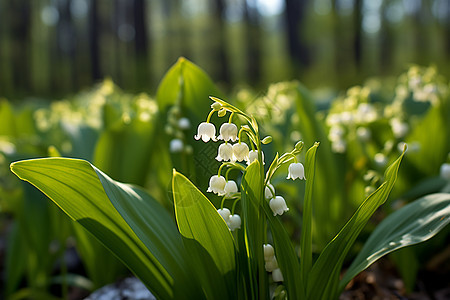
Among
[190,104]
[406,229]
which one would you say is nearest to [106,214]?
[190,104]

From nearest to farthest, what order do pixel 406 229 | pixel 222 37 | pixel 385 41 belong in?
pixel 406 229 < pixel 222 37 < pixel 385 41

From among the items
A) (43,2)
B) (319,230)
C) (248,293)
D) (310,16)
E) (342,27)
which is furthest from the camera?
(43,2)

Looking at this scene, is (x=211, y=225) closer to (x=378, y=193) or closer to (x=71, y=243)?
(x=378, y=193)

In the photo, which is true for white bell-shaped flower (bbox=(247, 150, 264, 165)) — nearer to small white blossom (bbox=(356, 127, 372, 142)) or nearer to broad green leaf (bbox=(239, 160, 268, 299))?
broad green leaf (bbox=(239, 160, 268, 299))

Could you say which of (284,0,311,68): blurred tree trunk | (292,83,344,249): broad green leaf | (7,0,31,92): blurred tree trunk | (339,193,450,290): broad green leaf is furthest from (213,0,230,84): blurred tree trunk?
(339,193,450,290): broad green leaf

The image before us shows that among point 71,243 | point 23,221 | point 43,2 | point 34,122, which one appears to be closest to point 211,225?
point 23,221

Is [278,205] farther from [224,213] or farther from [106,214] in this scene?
[106,214]
